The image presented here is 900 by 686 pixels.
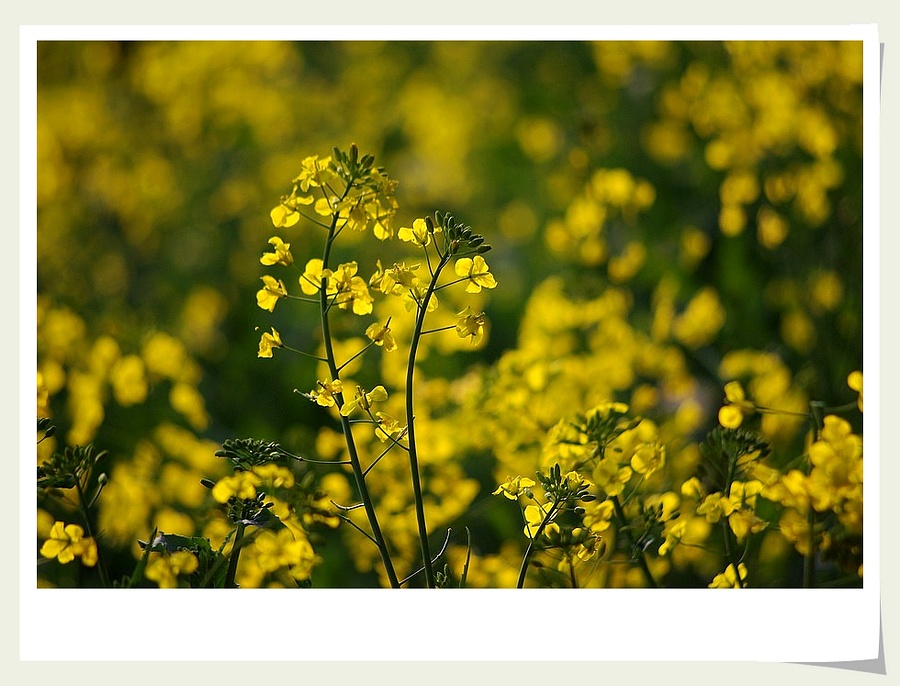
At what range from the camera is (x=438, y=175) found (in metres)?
1.92

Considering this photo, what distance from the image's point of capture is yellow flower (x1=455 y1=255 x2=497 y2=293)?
0.97 m

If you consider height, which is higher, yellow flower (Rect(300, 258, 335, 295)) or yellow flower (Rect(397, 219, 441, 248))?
yellow flower (Rect(397, 219, 441, 248))

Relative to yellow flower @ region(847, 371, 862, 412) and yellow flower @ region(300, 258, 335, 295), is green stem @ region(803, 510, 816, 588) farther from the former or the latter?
yellow flower @ region(300, 258, 335, 295)

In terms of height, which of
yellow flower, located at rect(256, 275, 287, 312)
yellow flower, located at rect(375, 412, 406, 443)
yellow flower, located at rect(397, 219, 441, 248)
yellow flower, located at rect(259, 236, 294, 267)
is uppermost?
yellow flower, located at rect(397, 219, 441, 248)

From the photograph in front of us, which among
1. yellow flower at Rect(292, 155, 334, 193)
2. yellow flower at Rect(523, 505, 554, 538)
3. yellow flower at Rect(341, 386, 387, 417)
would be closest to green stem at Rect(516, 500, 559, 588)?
yellow flower at Rect(523, 505, 554, 538)

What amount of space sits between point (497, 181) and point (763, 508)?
0.96 m

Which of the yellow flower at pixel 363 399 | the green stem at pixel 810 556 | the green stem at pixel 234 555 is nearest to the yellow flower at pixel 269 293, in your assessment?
the yellow flower at pixel 363 399

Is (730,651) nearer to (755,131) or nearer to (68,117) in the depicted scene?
(755,131)

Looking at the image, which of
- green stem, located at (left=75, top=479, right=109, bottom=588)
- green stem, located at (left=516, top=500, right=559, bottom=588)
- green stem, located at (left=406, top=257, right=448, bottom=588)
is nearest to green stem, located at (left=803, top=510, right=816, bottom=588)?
green stem, located at (left=516, top=500, right=559, bottom=588)

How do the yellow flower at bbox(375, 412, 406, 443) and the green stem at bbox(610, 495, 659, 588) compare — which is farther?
the green stem at bbox(610, 495, 659, 588)

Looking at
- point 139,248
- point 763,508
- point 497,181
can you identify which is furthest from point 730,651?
point 139,248

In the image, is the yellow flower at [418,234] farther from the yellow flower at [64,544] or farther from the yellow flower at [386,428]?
the yellow flower at [64,544]

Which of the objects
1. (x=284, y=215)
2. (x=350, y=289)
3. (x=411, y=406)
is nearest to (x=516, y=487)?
(x=411, y=406)

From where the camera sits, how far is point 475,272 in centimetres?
97
